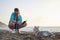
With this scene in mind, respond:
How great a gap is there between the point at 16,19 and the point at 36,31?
1006mm

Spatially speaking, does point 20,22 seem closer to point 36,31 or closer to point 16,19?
point 16,19

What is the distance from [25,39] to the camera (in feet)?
21.2

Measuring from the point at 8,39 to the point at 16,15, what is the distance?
1.24m

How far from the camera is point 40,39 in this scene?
6.73 meters

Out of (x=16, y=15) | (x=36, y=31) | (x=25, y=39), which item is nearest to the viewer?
(x=25, y=39)

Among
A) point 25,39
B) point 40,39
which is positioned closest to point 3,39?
point 25,39

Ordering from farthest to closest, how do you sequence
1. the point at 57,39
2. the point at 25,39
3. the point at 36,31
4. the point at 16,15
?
the point at 36,31 → the point at 16,15 → the point at 57,39 → the point at 25,39

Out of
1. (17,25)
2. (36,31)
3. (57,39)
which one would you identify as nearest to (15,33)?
(17,25)

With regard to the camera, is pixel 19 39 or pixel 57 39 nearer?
pixel 19 39

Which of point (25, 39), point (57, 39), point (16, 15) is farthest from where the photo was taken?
point (16, 15)

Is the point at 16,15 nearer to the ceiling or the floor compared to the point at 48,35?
nearer to the ceiling

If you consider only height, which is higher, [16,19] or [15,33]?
[16,19]

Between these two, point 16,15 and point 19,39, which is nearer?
point 19,39

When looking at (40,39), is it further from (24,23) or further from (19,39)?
(24,23)
